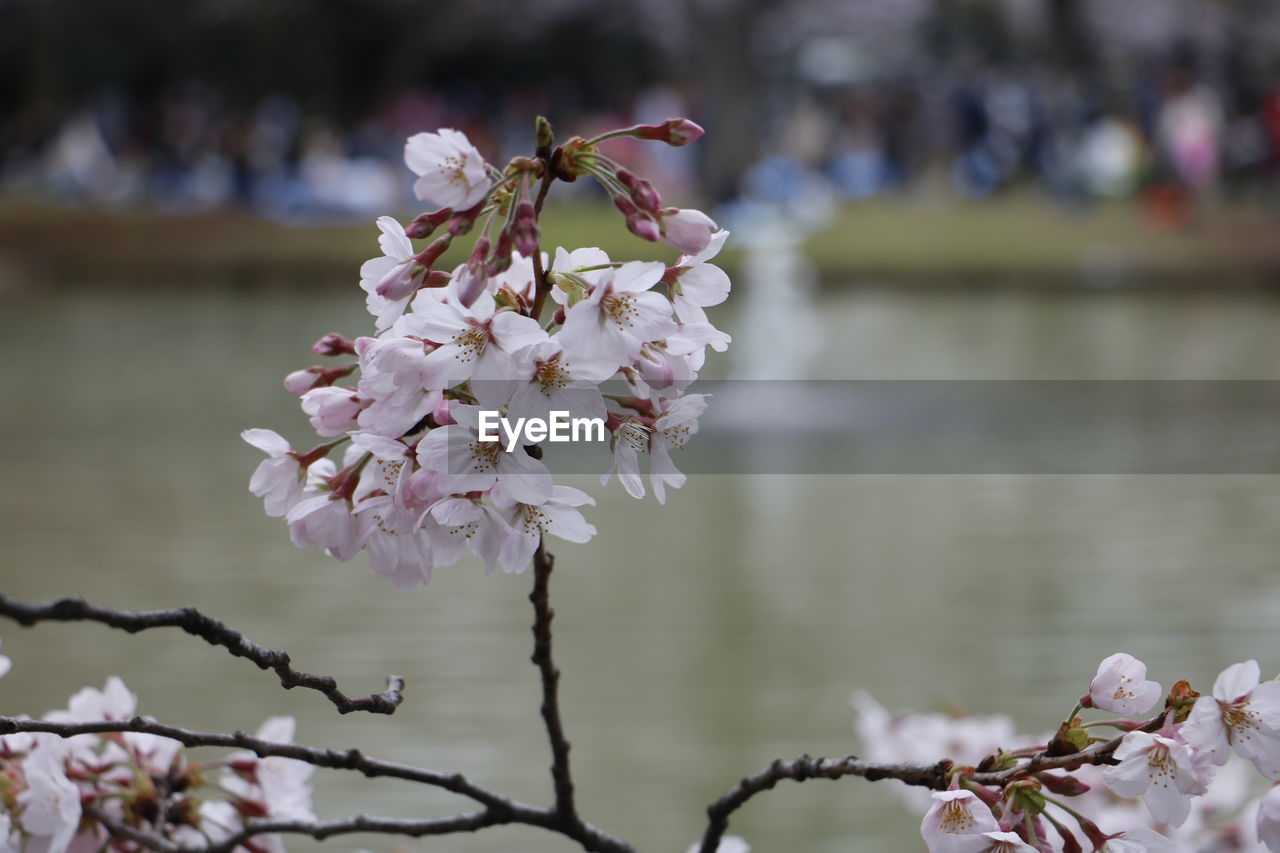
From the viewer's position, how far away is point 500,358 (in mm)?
1011

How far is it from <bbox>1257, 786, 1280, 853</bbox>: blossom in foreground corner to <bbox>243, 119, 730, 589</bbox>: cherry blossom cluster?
0.39 meters

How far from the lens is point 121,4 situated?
28.6 m

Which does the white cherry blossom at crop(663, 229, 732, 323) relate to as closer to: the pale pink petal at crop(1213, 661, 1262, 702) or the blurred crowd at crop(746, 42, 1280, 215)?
the pale pink petal at crop(1213, 661, 1262, 702)

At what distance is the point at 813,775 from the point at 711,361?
945cm

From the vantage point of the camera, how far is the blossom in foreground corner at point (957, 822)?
1000 millimetres

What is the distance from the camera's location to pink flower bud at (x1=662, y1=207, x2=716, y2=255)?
1051 millimetres

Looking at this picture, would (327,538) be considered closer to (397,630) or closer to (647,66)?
(397,630)

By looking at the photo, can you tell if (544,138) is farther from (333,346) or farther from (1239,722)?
(1239,722)

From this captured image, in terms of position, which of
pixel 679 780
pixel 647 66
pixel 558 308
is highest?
pixel 647 66

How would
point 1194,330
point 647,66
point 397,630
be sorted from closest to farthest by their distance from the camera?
point 397,630
point 1194,330
point 647,66

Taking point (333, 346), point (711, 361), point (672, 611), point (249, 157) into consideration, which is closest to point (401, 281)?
point (333, 346)

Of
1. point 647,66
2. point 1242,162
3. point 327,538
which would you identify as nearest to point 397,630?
point 327,538

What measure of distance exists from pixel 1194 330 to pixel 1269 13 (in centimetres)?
1844

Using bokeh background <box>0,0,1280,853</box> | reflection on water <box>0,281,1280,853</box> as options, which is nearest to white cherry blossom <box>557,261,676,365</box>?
reflection on water <box>0,281,1280,853</box>
